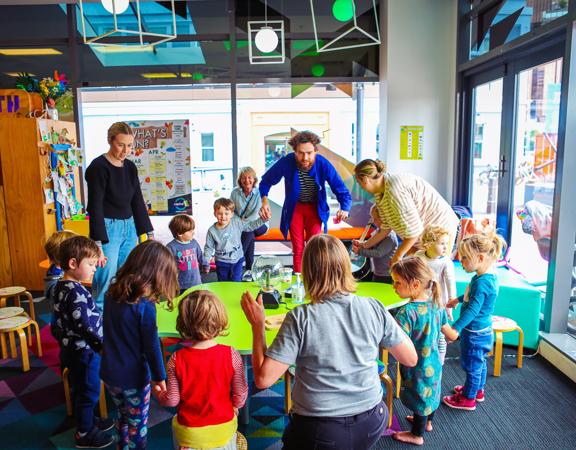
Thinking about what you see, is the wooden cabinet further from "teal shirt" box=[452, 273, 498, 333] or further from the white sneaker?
"teal shirt" box=[452, 273, 498, 333]

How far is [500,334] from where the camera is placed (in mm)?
3184

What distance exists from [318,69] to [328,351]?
16.2 ft

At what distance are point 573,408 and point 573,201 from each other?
4.48 feet

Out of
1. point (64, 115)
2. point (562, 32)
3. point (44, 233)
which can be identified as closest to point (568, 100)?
point (562, 32)

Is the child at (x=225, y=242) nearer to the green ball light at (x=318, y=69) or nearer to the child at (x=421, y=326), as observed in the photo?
the child at (x=421, y=326)

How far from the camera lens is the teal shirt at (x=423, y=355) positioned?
7.54 feet

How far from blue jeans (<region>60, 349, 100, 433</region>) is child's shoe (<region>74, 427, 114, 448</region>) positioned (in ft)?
0.09

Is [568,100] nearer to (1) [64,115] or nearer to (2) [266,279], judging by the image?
(2) [266,279]

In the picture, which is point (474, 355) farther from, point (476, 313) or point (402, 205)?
point (402, 205)

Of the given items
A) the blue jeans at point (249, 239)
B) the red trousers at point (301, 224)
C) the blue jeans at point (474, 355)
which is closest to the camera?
the blue jeans at point (474, 355)

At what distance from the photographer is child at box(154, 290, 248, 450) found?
177 cm

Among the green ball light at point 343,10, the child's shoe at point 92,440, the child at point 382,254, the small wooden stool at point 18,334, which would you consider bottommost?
the child's shoe at point 92,440

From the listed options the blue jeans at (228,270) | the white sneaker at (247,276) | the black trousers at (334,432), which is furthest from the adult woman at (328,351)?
the blue jeans at (228,270)

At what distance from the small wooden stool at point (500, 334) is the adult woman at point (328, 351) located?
187 centimetres
